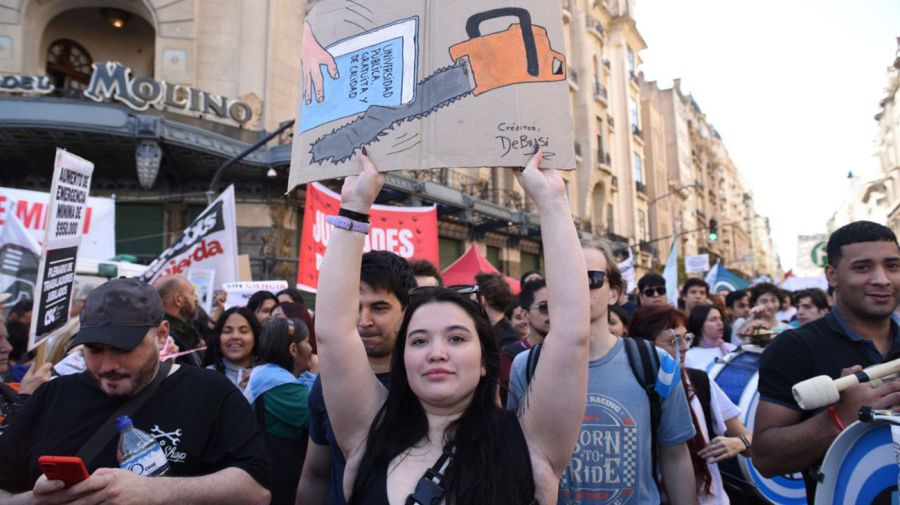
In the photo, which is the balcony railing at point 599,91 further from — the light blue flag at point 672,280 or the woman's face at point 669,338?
the woman's face at point 669,338

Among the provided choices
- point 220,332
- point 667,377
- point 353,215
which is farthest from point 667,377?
point 220,332

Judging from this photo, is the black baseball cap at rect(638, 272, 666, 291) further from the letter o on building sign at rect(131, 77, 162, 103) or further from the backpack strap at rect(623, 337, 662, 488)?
the letter o on building sign at rect(131, 77, 162, 103)

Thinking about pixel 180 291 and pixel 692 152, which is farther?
pixel 692 152

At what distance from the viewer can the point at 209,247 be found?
23.9 ft

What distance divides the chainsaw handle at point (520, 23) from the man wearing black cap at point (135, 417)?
1647 millimetres

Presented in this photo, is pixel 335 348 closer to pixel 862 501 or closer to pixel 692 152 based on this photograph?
pixel 862 501

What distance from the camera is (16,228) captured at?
239 inches

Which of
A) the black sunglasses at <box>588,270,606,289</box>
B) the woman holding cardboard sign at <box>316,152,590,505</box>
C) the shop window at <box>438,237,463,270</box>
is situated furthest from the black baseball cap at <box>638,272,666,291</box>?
the shop window at <box>438,237,463,270</box>

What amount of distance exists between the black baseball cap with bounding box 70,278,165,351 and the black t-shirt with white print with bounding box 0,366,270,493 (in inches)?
9.0

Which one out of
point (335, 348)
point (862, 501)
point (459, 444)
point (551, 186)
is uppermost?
point (551, 186)

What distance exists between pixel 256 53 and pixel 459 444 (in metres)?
17.7

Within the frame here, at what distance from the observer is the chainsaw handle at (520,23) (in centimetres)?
215

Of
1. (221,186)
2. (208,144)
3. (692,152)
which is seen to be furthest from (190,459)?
(692,152)

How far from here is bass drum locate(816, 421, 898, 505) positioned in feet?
5.81
